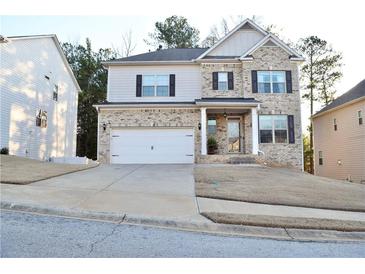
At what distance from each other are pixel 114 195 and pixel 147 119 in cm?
1004

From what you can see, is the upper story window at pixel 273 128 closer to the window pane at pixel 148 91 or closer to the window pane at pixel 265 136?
the window pane at pixel 265 136

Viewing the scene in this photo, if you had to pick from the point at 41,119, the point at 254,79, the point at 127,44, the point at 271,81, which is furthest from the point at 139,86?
the point at 127,44

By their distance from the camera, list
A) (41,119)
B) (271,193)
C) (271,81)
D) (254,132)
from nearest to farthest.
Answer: (271,193) → (254,132) → (271,81) → (41,119)

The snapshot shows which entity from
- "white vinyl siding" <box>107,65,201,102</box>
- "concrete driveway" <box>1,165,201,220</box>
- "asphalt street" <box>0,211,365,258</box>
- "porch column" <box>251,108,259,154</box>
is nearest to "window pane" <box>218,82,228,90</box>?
"white vinyl siding" <box>107,65,201,102</box>

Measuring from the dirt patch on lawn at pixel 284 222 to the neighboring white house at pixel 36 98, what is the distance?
12835mm

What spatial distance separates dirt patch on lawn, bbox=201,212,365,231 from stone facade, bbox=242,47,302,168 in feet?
37.2

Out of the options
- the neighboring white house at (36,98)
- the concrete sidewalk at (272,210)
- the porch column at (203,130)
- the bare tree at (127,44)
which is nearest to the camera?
the concrete sidewalk at (272,210)

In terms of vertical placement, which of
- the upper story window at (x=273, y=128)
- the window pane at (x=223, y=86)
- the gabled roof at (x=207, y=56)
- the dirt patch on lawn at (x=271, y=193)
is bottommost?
the dirt patch on lawn at (x=271, y=193)

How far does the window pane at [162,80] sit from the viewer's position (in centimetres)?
1817

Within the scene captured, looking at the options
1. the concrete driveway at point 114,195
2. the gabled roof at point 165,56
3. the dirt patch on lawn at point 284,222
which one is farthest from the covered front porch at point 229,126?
the dirt patch on lawn at point 284,222

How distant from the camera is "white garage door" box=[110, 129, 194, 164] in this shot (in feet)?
54.8

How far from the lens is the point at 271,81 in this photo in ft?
57.9

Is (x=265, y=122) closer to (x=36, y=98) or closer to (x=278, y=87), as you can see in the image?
(x=278, y=87)

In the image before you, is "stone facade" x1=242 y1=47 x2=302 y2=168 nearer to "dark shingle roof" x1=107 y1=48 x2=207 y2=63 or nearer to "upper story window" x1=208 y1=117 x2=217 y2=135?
"upper story window" x1=208 y1=117 x2=217 y2=135
